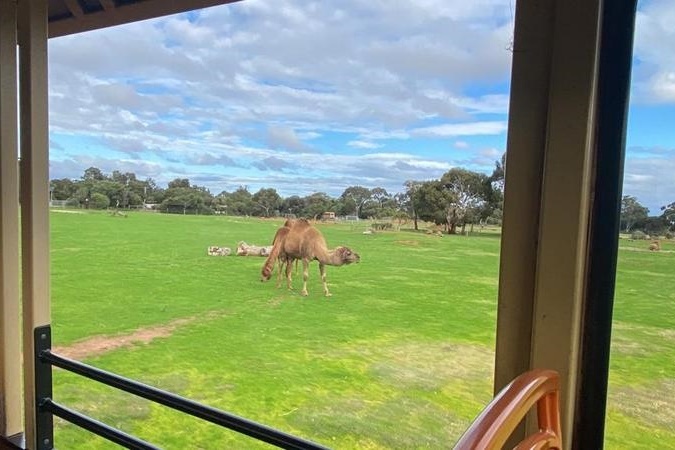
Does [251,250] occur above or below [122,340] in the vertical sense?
above

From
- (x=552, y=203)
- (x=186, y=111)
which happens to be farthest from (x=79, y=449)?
(x=552, y=203)

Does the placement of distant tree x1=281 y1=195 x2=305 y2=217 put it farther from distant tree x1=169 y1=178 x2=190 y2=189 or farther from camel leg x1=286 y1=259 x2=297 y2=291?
distant tree x1=169 y1=178 x2=190 y2=189

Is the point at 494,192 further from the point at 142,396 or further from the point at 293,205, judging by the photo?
the point at 142,396

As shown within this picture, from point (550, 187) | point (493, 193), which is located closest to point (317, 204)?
point (493, 193)

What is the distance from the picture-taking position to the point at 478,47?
1.26 metres

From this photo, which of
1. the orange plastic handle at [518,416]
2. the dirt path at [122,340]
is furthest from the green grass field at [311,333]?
the orange plastic handle at [518,416]

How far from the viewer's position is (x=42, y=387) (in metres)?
1.64

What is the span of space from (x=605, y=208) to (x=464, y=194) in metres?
0.54

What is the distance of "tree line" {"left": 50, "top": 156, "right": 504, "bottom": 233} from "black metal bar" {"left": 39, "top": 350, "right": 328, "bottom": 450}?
634mm

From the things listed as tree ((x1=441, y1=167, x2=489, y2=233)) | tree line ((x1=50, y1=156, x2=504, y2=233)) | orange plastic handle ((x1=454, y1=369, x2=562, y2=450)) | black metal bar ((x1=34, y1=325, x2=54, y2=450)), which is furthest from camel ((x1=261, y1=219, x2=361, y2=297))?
orange plastic handle ((x1=454, y1=369, x2=562, y2=450))

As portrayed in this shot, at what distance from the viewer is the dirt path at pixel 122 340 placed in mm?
1963

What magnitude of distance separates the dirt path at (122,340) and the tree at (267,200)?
64 cm

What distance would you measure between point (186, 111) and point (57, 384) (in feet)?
4.54

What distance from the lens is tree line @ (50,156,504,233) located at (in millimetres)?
1235
